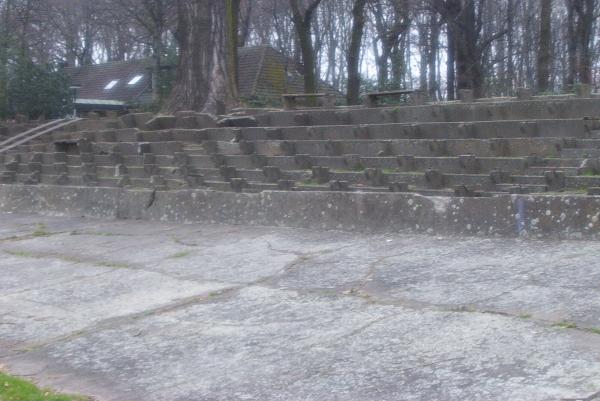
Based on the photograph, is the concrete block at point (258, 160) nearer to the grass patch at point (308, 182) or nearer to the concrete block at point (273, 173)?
the concrete block at point (273, 173)

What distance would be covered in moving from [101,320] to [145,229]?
15.1 feet

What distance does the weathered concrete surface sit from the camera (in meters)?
5.14

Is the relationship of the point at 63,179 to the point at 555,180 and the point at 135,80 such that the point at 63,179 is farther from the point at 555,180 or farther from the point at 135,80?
the point at 135,80

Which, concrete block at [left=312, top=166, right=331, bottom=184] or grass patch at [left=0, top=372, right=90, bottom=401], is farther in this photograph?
concrete block at [left=312, top=166, right=331, bottom=184]

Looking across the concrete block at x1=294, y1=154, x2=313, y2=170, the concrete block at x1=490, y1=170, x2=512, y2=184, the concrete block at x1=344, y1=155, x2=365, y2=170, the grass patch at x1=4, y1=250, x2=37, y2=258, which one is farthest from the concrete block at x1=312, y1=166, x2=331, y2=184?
the grass patch at x1=4, y1=250, x2=37, y2=258

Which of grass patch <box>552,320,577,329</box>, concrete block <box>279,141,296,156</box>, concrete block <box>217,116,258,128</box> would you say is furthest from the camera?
concrete block <box>217,116,258,128</box>

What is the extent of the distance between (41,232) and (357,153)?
452 centimetres

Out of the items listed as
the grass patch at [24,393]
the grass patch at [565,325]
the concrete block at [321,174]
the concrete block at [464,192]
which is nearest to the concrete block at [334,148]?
the concrete block at [321,174]

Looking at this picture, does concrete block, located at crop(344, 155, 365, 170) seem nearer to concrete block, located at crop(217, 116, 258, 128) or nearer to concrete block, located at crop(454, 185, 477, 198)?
concrete block, located at crop(454, 185, 477, 198)

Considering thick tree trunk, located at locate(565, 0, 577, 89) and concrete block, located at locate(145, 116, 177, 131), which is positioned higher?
thick tree trunk, located at locate(565, 0, 577, 89)

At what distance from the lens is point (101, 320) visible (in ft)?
23.2

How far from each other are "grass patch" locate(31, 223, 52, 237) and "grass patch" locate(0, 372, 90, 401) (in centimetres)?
643

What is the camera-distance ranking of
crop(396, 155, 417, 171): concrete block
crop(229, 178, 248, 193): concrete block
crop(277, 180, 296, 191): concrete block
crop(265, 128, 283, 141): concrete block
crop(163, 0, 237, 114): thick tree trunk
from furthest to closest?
crop(163, 0, 237, 114): thick tree trunk, crop(265, 128, 283, 141): concrete block, crop(229, 178, 248, 193): concrete block, crop(277, 180, 296, 191): concrete block, crop(396, 155, 417, 171): concrete block

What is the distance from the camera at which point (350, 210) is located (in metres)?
9.83
